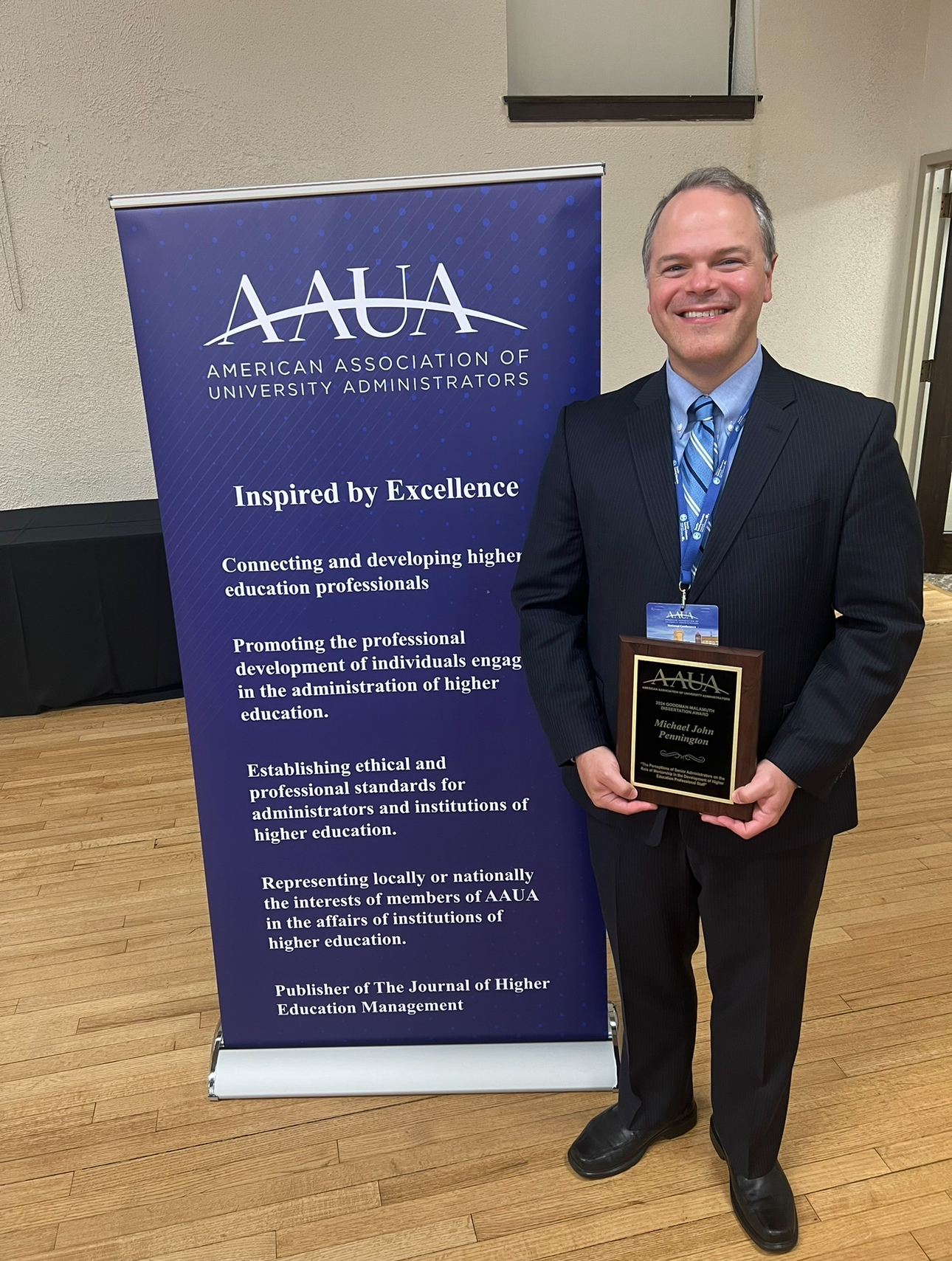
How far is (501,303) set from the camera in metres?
1.53

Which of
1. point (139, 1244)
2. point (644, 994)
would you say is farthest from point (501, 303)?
point (139, 1244)

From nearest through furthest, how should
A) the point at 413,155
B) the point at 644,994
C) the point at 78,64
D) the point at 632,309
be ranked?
the point at 644,994 < the point at 78,64 < the point at 413,155 < the point at 632,309

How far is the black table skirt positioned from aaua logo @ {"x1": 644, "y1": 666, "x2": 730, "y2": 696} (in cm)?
315

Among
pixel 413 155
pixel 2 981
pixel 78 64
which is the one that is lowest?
pixel 2 981

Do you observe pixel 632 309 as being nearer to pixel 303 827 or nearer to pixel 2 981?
pixel 303 827

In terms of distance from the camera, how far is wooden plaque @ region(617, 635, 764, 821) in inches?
48.0

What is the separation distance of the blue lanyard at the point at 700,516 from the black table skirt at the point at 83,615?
312cm

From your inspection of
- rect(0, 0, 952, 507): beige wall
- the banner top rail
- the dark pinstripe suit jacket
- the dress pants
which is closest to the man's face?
the dark pinstripe suit jacket

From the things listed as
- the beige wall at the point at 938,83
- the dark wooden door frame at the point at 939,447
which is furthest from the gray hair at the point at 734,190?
the beige wall at the point at 938,83

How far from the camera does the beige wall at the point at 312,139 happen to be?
418 centimetres

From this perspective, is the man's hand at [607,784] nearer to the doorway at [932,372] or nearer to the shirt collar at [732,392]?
the shirt collar at [732,392]

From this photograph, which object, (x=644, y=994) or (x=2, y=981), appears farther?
(x=2, y=981)

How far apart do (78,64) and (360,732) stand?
4.04 meters

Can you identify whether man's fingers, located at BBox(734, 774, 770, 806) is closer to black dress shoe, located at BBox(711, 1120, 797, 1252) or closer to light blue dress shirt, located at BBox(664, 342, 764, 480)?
light blue dress shirt, located at BBox(664, 342, 764, 480)
